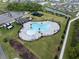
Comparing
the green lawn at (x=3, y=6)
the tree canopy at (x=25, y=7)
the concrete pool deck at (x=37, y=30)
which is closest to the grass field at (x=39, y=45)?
the concrete pool deck at (x=37, y=30)

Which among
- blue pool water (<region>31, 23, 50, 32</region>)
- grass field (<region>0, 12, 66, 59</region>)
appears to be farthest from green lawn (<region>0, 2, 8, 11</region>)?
blue pool water (<region>31, 23, 50, 32</region>)

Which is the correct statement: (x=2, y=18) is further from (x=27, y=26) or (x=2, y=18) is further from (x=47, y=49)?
(x=47, y=49)

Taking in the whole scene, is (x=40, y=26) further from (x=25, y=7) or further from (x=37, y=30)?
(x=25, y=7)

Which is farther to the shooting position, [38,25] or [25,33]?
[38,25]

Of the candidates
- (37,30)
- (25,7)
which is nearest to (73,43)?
(37,30)

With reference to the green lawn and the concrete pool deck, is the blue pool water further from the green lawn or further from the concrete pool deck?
the green lawn

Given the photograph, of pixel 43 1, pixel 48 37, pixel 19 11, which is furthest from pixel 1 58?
pixel 43 1

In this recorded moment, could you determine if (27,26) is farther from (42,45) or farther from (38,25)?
(42,45)

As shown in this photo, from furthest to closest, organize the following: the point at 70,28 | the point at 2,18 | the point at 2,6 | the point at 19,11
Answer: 1. the point at 2,6
2. the point at 19,11
3. the point at 2,18
4. the point at 70,28

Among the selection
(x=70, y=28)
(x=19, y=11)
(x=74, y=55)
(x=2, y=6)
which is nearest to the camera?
(x=74, y=55)
